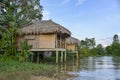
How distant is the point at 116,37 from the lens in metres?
87.8

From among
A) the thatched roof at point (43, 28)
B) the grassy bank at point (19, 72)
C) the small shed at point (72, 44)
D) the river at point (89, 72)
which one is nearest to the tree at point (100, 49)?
the small shed at point (72, 44)

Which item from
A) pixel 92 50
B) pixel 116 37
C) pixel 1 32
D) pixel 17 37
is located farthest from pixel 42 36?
pixel 116 37

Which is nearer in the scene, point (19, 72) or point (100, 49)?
point (19, 72)

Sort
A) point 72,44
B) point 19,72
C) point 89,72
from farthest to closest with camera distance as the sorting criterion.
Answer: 1. point 72,44
2. point 89,72
3. point 19,72

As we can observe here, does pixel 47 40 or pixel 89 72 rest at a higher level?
pixel 47 40

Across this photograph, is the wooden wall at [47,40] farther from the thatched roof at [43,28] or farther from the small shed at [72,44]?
the small shed at [72,44]

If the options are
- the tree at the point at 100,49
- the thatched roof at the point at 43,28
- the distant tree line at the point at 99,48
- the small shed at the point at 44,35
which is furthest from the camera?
the tree at the point at 100,49

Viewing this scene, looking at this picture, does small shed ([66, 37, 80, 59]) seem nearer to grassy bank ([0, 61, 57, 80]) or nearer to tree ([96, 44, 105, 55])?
grassy bank ([0, 61, 57, 80])

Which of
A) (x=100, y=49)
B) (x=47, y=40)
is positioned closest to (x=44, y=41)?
(x=47, y=40)

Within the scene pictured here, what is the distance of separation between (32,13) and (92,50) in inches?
1709

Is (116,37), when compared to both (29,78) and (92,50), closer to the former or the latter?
(92,50)

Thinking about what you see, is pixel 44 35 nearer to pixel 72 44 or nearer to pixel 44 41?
pixel 44 41

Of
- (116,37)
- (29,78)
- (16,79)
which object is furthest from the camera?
(116,37)

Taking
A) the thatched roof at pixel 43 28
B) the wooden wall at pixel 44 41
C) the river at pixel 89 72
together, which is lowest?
the river at pixel 89 72
